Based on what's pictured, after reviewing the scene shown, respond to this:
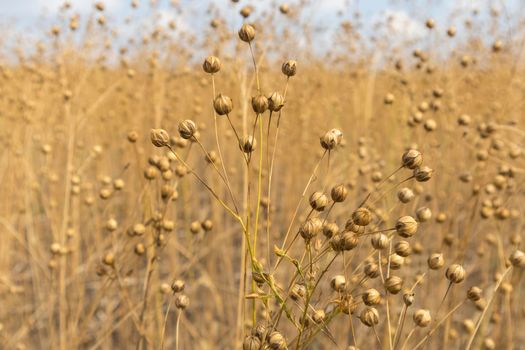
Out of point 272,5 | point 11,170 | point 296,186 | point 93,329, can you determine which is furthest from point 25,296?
point 272,5

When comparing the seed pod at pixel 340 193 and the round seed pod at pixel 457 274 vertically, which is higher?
the seed pod at pixel 340 193

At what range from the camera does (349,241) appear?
0.62m

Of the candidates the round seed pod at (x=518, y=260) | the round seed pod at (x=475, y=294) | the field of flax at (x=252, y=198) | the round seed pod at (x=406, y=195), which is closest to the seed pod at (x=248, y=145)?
the field of flax at (x=252, y=198)

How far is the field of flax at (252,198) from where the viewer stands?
1.07m

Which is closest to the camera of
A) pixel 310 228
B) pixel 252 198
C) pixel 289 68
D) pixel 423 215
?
pixel 310 228

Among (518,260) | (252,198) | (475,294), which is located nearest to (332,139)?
(475,294)

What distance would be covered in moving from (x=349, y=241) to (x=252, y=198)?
1.17 metres

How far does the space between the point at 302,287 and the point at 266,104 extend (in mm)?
288

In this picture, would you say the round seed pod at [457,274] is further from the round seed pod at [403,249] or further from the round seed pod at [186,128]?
the round seed pod at [186,128]

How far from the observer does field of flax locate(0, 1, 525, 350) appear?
1071mm

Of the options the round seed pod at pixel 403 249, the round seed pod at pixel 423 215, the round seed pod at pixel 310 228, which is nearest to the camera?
the round seed pod at pixel 310 228

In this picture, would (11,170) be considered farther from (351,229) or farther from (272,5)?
(351,229)

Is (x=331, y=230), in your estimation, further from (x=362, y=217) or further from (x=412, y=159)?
(x=412, y=159)

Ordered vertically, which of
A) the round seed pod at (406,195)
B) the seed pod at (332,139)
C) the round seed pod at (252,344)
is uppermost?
the seed pod at (332,139)
